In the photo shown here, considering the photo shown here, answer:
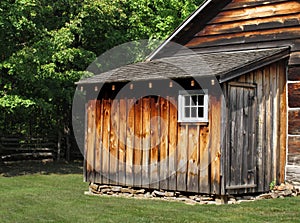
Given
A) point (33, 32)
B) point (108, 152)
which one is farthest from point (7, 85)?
point (108, 152)

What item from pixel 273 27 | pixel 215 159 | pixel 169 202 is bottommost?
pixel 169 202

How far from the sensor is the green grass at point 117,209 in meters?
11.5

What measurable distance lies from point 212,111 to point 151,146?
212 cm

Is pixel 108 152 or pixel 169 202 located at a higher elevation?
pixel 108 152

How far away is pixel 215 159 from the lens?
13.6 m

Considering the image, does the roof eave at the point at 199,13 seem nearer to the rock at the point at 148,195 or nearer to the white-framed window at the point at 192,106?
the white-framed window at the point at 192,106

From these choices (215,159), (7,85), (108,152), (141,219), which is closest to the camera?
(141,219)

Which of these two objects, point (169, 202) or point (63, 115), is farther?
point (63, 115)

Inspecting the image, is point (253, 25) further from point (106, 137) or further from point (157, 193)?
point (157, 193)

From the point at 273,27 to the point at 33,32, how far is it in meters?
10.3

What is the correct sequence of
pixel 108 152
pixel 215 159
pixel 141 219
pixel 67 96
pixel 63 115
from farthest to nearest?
1. pixel 63 115
2. pixel 67 96
3. pixel 108 152
4. pixel 215 159
5. pixel 141 219

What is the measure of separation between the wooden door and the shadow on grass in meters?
10.9

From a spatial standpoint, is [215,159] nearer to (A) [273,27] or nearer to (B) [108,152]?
(B) [108,152]

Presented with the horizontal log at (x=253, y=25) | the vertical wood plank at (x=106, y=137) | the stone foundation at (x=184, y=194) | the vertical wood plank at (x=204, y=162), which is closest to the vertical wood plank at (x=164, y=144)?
the stone foundation at (x=184, y=194)
